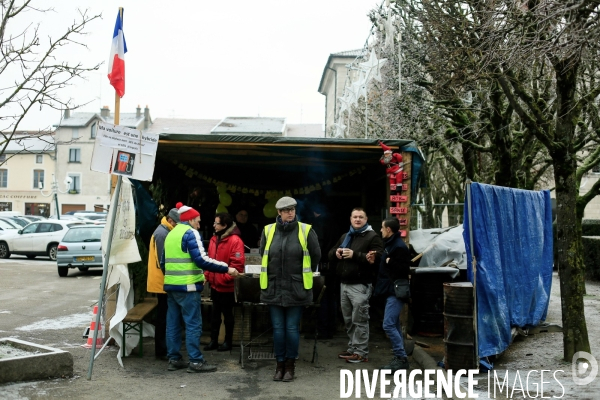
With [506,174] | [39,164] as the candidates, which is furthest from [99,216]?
[506,174]

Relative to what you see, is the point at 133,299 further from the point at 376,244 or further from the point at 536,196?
the point at 536,196

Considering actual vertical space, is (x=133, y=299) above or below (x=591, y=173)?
below

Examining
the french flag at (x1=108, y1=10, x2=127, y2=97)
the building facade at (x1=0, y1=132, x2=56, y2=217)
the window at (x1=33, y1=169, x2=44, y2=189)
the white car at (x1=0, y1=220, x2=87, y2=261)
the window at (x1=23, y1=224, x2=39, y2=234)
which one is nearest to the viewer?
the french flag at (x1=108, y1=10, x2=127, y2=97)

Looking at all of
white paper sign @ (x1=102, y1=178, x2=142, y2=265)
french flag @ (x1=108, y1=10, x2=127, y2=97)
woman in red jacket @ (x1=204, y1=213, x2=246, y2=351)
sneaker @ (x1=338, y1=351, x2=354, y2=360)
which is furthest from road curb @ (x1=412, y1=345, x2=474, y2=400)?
french flag @ (x1=108, y1=10, x2=127, y2=97)

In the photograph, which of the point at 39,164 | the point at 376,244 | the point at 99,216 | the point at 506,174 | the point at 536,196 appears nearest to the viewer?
the point at 376,244

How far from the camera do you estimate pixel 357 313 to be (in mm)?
8406

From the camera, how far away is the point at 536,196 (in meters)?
10.6

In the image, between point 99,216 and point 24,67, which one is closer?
point 24,67

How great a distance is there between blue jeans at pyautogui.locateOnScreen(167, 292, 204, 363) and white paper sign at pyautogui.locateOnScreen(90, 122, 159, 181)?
59.5 inches

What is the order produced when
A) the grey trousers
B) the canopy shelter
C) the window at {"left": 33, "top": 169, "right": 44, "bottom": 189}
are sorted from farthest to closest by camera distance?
the window at {"left": 33, "top": 169, "right": 44, "bottom": 189}
the canopy shelter
the grey trousers

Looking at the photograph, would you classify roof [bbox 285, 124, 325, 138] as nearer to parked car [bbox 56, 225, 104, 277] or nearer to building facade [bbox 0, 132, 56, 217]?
building facade [bbox 0, 132, 56, 217]

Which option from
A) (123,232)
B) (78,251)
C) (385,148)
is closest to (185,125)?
(78,251)

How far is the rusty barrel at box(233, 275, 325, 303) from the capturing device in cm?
836

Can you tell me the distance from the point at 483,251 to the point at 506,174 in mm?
6814
